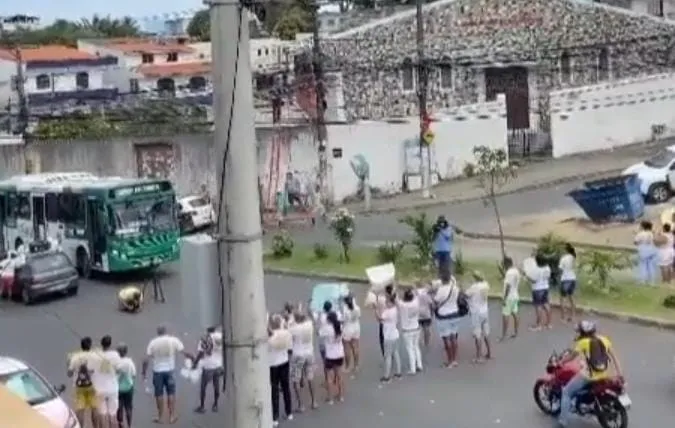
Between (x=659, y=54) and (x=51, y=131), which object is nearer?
(x=51, y=131)

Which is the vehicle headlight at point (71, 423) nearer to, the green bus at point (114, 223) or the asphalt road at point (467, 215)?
the green bus at point (114, 223)

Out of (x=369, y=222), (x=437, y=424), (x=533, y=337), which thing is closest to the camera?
(x=437, y=424)

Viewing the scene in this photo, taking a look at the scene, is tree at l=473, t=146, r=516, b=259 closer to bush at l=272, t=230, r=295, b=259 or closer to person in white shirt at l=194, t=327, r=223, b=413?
bush at l=272, t=230, r=295, b=259

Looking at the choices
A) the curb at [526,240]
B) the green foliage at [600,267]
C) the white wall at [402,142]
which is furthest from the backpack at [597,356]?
the white wall at [402,142]

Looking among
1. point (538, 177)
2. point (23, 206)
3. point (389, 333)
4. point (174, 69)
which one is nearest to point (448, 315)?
point (389, 333)

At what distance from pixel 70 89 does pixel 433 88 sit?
99.3 ft

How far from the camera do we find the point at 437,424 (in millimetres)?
17453

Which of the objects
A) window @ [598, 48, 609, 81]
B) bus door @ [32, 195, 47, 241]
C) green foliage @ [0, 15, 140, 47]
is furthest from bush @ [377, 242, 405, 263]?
green foliage @ [0, 15, 140, 47]

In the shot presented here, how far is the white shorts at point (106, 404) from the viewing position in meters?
16.6

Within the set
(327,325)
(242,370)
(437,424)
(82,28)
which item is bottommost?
(437,424)

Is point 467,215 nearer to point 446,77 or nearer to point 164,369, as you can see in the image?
point 446,77

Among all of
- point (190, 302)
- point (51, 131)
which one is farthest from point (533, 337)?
point (51, 131)

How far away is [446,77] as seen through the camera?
48.6 metres

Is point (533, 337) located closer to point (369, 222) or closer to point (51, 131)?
point (369, 222)
